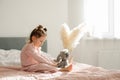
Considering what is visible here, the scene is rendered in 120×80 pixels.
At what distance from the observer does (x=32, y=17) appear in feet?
12.5

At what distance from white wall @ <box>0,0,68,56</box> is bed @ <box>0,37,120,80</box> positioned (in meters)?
0.15

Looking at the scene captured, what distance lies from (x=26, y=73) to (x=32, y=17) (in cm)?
178

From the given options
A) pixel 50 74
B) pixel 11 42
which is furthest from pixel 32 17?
pixel 50 74

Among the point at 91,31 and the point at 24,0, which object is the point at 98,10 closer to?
the point at 91,31

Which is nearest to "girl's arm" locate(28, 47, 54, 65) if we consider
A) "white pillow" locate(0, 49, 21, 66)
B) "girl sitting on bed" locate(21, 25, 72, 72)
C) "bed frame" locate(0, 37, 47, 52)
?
"girl sitting on bed" locate(21, 25, 72, 72)

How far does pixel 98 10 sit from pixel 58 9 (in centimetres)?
63

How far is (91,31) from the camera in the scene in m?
4.01

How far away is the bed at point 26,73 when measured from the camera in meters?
1.79

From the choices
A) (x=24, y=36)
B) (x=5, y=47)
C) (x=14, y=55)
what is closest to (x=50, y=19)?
(x=24, y=36)

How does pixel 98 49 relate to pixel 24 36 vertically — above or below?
below

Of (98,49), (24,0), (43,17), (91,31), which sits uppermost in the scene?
(24,0)

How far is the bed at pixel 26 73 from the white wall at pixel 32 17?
0.15 metres

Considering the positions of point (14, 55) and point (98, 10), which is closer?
point (14, 55)

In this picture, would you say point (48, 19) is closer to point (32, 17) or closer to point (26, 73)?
point (32, 17)
